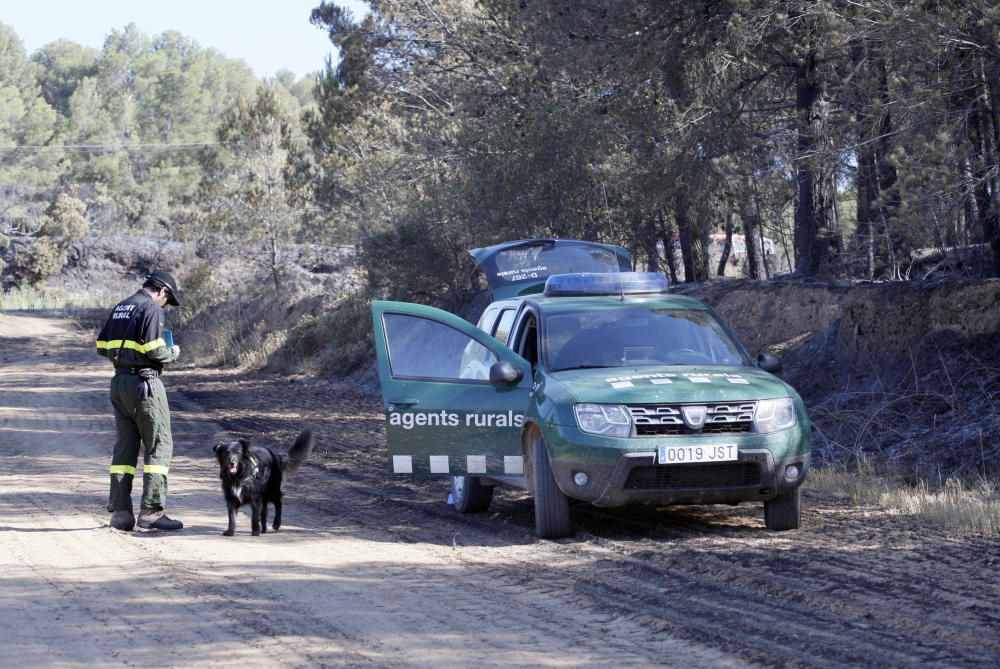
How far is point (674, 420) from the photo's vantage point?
8.07m

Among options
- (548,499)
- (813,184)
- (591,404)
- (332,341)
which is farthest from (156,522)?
(332,341)

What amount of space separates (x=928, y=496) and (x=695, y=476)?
2.41m

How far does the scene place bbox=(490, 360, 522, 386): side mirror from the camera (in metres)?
8.82

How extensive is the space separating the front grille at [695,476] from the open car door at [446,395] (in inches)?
46.9

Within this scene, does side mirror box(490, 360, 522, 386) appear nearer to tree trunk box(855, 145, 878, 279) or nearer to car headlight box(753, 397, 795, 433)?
car headlight box(753, 397, 795, 433)

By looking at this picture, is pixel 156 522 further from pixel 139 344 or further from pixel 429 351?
pixel 429 351

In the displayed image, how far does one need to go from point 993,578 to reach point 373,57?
22.6 m

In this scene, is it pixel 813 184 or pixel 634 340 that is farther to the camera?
pixel 813 184

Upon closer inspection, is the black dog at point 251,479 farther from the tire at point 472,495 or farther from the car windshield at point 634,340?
the car windshield at point 634,340

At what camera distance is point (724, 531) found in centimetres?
859

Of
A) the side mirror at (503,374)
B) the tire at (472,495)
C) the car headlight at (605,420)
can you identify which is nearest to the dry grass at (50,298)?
the tire at (472,495)

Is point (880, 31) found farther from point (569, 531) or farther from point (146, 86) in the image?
point (146, 86)

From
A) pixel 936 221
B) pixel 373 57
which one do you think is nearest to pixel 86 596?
pixel 936 221

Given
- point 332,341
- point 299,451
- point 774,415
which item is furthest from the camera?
point 332,341
